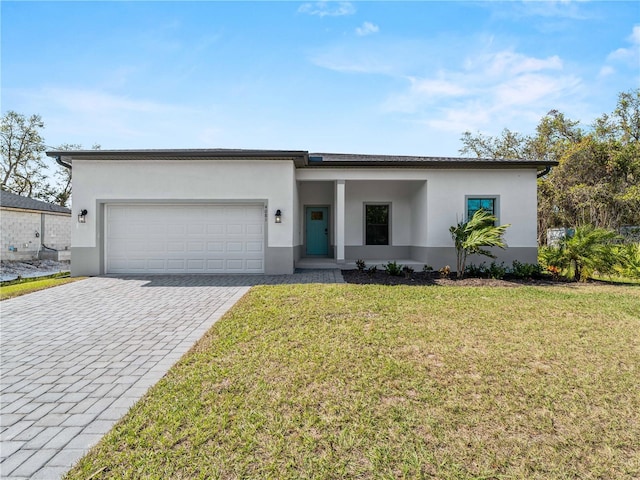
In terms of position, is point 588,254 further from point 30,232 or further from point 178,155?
point 30,232

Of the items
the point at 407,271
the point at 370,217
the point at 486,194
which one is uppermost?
the point at 486,194

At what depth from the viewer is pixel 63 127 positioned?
12.5m

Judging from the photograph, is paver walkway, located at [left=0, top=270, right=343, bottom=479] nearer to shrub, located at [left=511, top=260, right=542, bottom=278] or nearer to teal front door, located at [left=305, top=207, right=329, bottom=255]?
teal front door, located at [left=305, top=207, right=329, bottom=255]

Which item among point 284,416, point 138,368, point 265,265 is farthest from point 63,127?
point 284,416

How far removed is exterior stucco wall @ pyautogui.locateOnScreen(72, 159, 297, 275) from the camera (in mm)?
9539

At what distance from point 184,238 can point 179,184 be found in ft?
5.59

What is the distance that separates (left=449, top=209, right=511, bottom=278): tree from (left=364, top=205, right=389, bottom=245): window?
3.03 m

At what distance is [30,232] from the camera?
17.1 metres

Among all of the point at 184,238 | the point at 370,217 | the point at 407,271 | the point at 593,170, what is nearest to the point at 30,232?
the point at 184,238

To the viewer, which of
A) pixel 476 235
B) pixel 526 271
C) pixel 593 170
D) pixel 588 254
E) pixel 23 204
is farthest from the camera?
pixel 23 204

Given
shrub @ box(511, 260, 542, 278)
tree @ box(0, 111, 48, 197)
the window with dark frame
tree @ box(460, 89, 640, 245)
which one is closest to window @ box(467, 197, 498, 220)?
the window with dark frame

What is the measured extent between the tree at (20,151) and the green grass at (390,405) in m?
31.8

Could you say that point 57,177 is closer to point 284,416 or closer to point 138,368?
point 138,368

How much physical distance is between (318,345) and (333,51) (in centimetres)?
813
